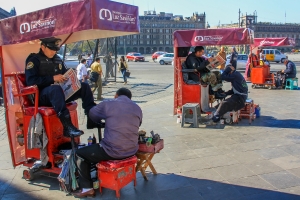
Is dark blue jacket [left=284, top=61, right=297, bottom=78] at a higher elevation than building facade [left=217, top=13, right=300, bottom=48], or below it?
below

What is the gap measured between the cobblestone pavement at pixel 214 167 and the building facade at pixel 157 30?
11174cm

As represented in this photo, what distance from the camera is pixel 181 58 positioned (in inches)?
360

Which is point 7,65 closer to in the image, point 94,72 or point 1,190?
point 1,190

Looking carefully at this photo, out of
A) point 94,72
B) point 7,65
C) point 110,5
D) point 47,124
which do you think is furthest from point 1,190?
point 94,72

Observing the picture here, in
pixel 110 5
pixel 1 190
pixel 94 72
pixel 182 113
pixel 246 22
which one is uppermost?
pixel 246 22

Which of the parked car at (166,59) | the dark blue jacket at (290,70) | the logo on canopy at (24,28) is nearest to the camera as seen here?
the logo on canopy at (24,28)

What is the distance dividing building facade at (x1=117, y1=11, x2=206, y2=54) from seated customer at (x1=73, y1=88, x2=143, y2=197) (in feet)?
376

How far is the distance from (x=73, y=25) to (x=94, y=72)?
31.1 ft

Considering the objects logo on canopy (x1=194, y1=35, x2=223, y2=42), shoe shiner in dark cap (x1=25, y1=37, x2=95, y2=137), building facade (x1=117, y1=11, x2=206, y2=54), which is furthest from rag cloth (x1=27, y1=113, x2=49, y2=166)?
building facade (x1=117, y1=11, x2=206, y2=54)

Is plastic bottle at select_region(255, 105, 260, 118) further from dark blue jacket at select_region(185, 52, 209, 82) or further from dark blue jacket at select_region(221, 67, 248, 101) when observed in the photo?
dark blue jacket at select_region(185, 52, 209, 82)

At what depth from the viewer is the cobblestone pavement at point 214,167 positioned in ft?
14.5

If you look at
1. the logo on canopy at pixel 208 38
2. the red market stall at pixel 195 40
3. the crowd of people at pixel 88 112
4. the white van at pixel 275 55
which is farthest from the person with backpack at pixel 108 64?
the white van at pixel 275 55

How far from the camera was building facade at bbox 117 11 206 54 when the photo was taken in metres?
119

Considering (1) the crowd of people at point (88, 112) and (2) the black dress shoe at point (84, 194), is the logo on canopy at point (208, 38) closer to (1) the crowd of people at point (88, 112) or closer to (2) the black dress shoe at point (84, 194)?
(1) the crowd of people at point (88, 112)
